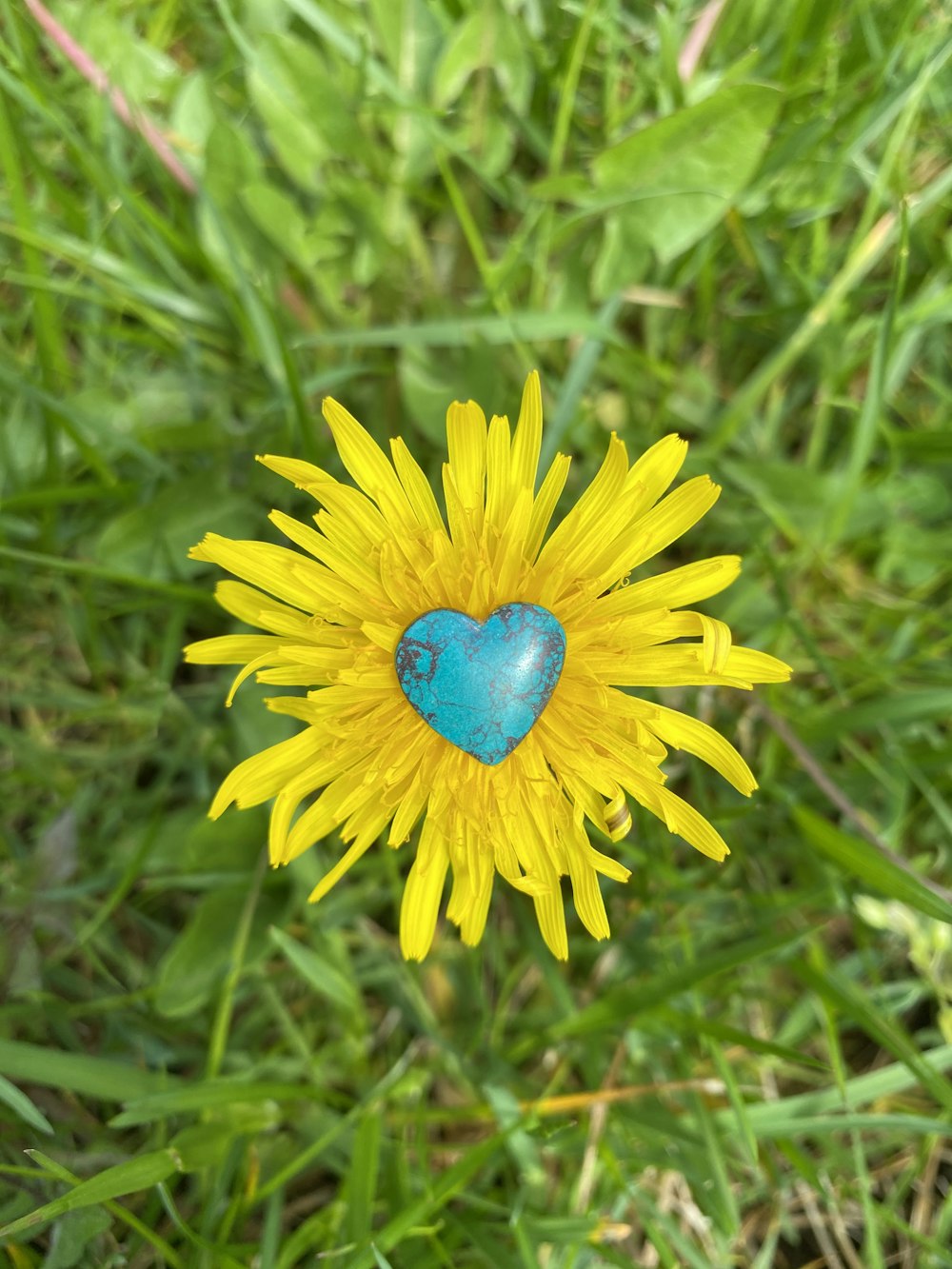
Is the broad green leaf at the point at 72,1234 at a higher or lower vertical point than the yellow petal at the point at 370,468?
lower

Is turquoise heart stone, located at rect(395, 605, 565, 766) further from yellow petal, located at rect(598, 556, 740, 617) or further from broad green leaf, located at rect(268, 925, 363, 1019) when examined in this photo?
broad green leaf, located at rect(268, 925, 363, 1019)

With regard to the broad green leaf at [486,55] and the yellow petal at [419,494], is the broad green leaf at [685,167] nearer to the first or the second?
the broad green leaf at [486,55]

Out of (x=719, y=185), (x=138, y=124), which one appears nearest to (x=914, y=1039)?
(x=719, y=185)

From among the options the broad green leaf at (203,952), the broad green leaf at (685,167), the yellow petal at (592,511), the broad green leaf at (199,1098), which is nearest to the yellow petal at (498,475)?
the yellow petal at (592,511)

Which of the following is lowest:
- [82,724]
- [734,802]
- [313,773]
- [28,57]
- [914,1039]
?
[914,1039]

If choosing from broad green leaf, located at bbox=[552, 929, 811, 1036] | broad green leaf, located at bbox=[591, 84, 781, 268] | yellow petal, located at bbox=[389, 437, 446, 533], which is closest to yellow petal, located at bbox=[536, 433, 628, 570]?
yellow petal, located at bbox=[389, 437, 446, 533]

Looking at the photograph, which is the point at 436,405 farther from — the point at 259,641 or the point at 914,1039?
the point at 914,1039
